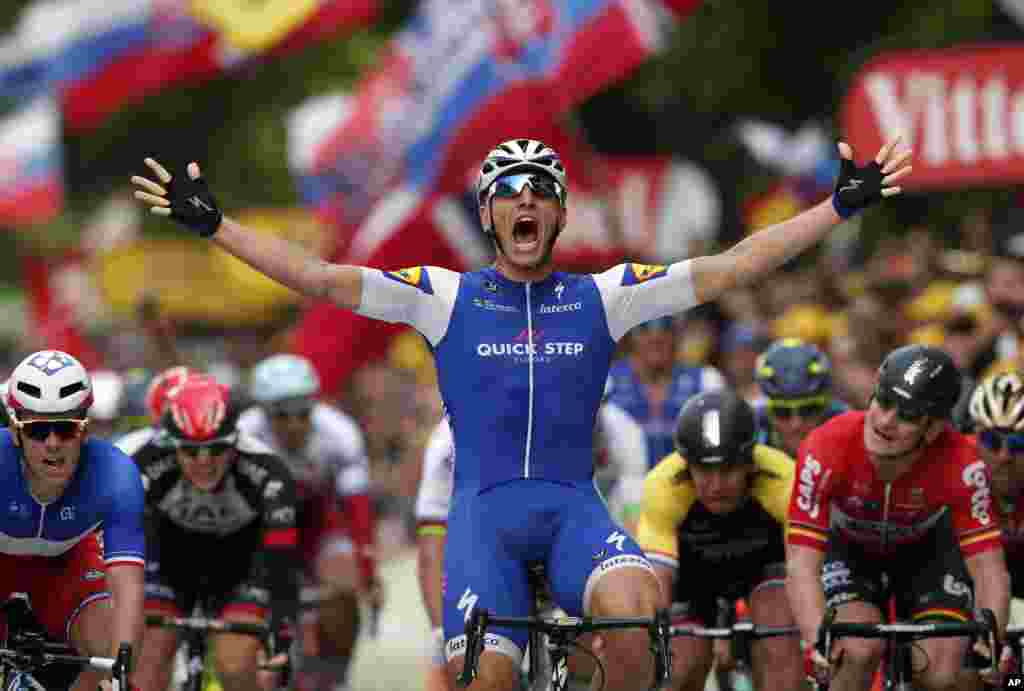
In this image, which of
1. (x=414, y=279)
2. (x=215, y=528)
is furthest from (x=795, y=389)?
(x=414, y=279)

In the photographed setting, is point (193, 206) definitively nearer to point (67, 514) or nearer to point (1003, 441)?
point (67, 514)

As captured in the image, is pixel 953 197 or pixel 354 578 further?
pixel 953 197

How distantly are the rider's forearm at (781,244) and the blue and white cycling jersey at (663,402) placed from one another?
5.36m

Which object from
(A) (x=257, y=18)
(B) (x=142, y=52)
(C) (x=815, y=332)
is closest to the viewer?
(C) (x=815, y=332)

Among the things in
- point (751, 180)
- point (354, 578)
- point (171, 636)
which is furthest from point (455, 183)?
point (171, 636)

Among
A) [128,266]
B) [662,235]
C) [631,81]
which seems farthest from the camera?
[128,266]

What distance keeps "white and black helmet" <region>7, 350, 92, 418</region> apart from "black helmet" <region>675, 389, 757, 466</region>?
9.01 feet

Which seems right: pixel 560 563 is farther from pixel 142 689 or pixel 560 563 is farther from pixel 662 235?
pixel 662 235

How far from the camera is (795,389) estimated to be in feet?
39.1

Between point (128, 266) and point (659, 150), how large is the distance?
20629mm

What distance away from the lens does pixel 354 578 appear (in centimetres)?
1330

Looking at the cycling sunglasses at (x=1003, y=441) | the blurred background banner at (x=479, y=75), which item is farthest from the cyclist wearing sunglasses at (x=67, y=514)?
the blurred background banner at (x=479, y=75)

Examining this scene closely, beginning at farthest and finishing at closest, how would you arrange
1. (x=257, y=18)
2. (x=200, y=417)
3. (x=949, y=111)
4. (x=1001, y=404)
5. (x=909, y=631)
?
(x=257, y=18) → (x=949, y=111) → (x=200, y=417) → (x=1001, y=404) → (x=909, y=631)

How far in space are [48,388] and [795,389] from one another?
4590 millimetres
